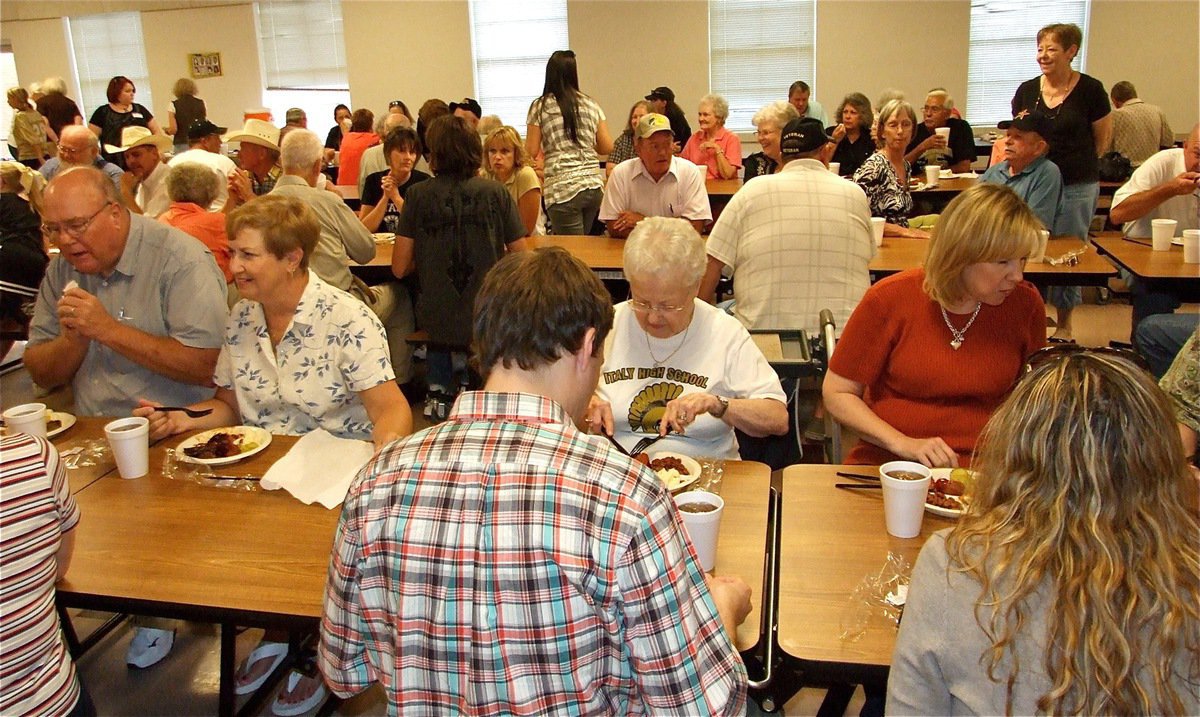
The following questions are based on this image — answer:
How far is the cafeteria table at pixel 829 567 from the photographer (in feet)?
4.53

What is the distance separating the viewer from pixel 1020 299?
2.29m

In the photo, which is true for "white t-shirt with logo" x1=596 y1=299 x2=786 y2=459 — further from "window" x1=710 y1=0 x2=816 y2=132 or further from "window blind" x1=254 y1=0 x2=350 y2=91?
"window blind" x1=254 y1=0 x2=350 y2=91

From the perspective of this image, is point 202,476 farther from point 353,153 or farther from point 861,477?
point 353,153

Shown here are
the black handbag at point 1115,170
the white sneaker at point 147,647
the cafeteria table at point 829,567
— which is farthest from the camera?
the black handbag at point 1115,170

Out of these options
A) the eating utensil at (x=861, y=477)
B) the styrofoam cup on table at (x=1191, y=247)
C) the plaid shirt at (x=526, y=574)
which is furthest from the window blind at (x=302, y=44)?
the plaid shirt at (x=526, y=574)

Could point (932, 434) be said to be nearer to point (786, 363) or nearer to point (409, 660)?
point (786, 363)

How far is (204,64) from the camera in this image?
1180 cm

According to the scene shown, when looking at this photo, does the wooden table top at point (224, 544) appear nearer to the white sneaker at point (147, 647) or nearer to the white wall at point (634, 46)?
the white sneaker at point (147, 647)

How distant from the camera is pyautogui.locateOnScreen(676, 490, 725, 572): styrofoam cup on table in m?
1.57

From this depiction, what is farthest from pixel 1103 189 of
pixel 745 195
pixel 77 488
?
pixel 77 488

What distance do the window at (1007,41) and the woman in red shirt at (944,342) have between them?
28.0 ft

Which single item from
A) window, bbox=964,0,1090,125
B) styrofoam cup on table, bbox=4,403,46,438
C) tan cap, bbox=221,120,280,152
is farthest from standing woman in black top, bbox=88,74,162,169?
window, bbox=964,0,1090,125

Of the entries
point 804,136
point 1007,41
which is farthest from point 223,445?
point 1007,41

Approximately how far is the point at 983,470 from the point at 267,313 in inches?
76.2
